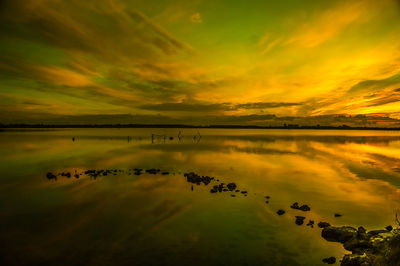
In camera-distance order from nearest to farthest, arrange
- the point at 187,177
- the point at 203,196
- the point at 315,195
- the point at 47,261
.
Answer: the point at 47,261, the point at 203,196, the point at 315,195, the point at 187,177

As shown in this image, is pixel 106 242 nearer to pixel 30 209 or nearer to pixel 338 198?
pixel 30 209

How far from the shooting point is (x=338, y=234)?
12719mm

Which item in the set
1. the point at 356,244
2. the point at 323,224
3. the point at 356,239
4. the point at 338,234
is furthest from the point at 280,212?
the point at 356,244

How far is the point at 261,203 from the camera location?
750 inches

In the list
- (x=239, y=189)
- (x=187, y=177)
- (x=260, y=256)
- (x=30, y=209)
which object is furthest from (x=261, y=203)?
(x=30, y=209)

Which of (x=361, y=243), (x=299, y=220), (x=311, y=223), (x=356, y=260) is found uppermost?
(x=356, y=260)

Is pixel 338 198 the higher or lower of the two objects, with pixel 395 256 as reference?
lower

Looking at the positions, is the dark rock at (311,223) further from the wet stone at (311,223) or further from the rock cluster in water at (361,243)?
the rock cluster in water at (361,243)

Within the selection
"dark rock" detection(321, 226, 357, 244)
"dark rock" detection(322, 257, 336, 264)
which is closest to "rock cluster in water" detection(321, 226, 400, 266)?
"dark rock" detection(321, 226, 357, 244)

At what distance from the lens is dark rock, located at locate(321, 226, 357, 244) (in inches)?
486

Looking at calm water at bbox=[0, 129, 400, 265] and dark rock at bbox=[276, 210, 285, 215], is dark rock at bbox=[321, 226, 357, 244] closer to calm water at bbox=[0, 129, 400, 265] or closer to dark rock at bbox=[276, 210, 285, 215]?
calm water at bbox=[0, 129, 400, 265]

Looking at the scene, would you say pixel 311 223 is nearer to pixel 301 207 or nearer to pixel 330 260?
pixel 301 207

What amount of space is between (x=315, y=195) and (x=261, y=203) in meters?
6.28

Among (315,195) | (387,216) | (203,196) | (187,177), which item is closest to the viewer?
(387,216)
